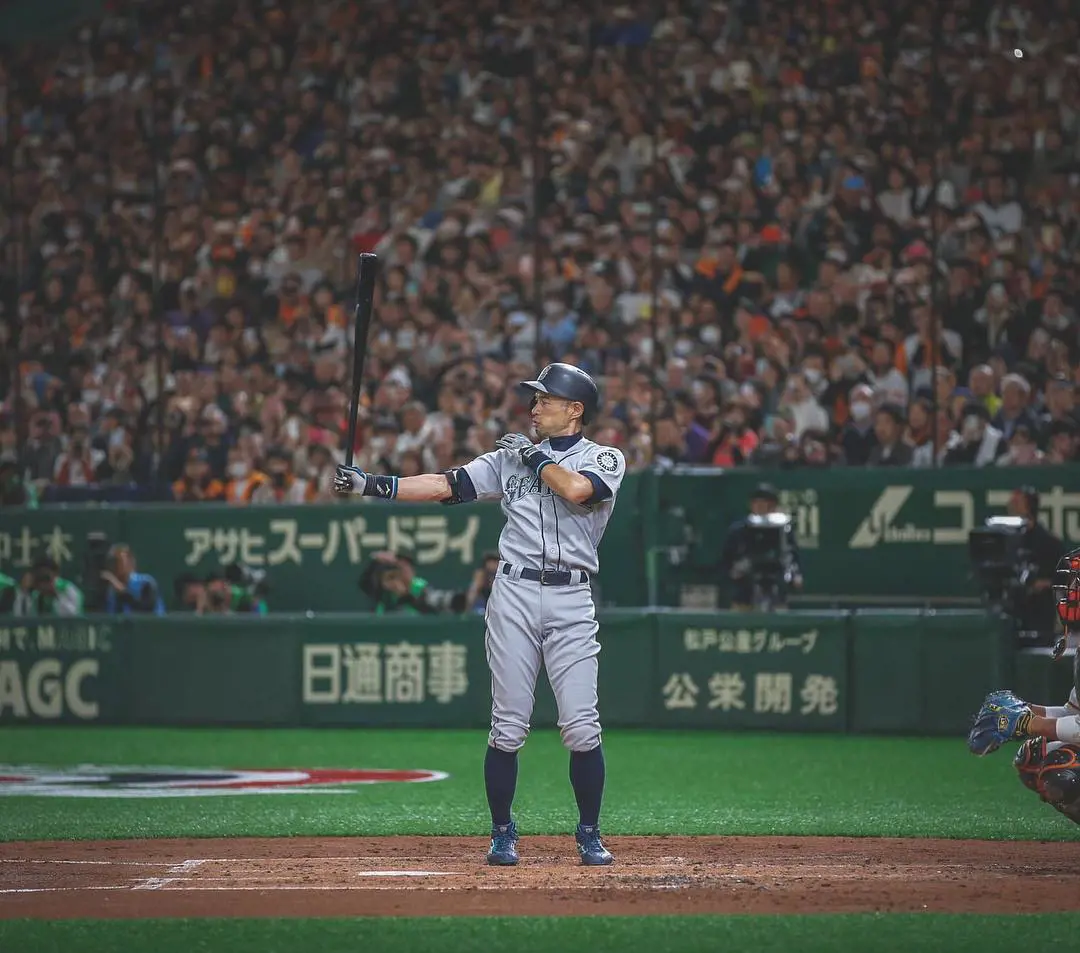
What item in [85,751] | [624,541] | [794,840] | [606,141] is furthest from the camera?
[606,141]

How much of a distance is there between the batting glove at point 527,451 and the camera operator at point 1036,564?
249 inches

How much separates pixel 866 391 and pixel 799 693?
2471 millimetres

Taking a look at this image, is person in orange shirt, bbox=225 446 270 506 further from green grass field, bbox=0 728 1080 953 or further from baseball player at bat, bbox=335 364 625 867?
baseball player at bat, bbox=335 364 625 867

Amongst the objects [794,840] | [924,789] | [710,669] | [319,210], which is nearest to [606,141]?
[319,210]

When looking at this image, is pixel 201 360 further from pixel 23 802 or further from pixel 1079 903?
pixel 1079 903

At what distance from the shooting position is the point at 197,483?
15.1 meters

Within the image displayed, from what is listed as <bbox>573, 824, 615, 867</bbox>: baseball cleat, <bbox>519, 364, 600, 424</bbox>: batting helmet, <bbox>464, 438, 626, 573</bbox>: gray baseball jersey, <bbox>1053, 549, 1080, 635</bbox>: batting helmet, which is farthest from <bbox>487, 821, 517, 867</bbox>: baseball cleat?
<bbox>1053, 549, 1080, 635</bbox>: batting helmet

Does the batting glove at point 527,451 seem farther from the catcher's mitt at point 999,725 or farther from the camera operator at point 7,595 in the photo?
the camera operator at point 7,595

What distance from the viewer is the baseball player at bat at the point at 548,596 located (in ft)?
21.0

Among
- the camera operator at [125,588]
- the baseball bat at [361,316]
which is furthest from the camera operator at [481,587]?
the baseball bat at [361,316]

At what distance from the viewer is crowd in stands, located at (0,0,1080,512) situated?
45.5ft

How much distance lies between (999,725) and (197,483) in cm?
983

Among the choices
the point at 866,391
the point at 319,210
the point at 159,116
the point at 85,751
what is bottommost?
the point at 85,751

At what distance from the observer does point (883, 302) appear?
14141 millimetres
